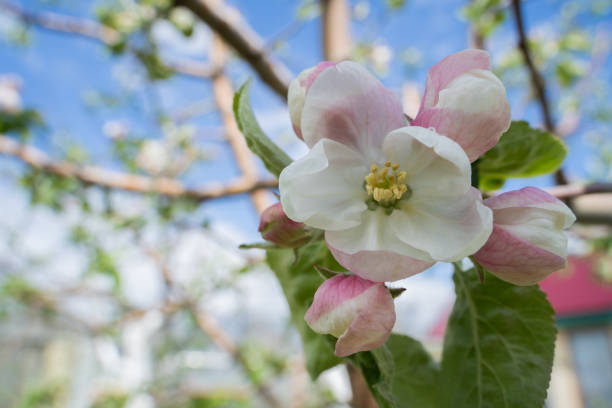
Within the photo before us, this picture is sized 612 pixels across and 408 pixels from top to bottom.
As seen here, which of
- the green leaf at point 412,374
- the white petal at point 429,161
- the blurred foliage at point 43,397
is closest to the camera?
the white petal at point 429,161

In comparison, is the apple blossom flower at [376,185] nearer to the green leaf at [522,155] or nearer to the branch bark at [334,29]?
the green leaf at [522,155]

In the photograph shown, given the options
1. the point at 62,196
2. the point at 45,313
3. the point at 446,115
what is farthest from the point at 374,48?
the point at 45,313

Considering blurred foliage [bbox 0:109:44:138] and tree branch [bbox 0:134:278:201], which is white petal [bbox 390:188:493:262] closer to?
tree branch [bbox 0:134:278:201]

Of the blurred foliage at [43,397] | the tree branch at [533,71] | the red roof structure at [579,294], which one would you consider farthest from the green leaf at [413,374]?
the red roof structure at [579,294]

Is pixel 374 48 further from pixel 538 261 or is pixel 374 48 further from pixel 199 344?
pixel 199 344

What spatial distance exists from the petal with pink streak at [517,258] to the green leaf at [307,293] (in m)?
0.12

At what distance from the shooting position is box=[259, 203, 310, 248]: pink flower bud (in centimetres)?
29

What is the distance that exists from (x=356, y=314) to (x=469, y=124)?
0.12 m

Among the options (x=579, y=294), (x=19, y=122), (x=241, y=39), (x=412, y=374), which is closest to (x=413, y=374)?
(x=412, y=374)

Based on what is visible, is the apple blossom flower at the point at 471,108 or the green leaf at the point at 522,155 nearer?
the apple blossom flower at the point at 471,108

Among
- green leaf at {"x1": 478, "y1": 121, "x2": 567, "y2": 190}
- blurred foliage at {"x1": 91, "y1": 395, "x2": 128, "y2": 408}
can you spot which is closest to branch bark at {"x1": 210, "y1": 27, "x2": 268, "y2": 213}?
green leaf at {"x1": 478, "y1": 121, "x2": 567, "y2": 190}

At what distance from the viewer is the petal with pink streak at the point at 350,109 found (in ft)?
0.89

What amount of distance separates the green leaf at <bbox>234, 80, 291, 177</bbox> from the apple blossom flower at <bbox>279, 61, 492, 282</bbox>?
0.04m

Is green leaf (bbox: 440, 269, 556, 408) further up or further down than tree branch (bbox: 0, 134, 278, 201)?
further down
